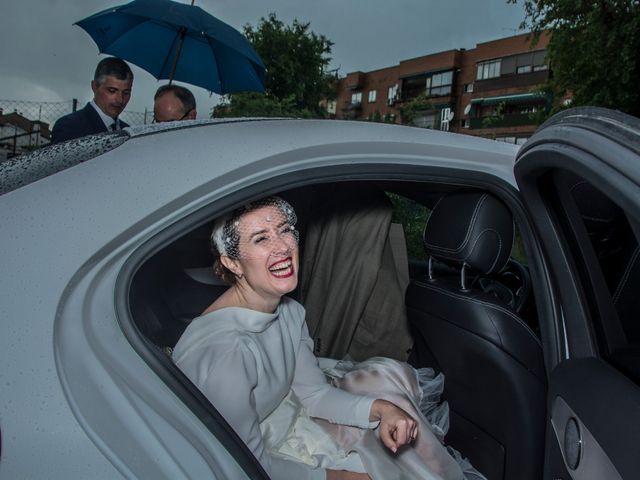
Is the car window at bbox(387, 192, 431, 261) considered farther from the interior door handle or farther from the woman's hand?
the interior door handle

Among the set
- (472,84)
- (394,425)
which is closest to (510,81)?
(472,84)

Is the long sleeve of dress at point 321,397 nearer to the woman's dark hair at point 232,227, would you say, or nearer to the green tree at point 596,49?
the woman's dark hair at point 232,227

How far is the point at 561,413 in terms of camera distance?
1.25m

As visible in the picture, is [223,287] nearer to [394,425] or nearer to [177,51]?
[394,425]

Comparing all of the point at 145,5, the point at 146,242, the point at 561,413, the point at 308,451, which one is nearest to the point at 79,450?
the point at 146,242

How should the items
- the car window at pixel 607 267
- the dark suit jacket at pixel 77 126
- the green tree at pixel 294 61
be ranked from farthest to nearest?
1. the green tree at pixel 294 61
2. the dark suit jacket at pixel 77 126
3. the car window at pixel 607 267

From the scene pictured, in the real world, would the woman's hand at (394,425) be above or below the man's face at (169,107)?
below

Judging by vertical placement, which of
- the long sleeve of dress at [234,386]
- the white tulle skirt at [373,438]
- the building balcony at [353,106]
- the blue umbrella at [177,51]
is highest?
the blue umbrella at [177,51]

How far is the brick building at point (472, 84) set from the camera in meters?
34.4

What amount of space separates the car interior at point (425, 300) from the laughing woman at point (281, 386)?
15cm

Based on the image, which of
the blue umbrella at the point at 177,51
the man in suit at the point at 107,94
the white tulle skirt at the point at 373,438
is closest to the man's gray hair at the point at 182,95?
the man in suit at the point at 107,94

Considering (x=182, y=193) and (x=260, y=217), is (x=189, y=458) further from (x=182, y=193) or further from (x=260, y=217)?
(x=260, y=217)

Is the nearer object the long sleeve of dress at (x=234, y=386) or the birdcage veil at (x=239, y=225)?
the long sleeve of dress at (x=234, y=386)

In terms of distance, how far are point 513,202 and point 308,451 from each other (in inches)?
38.1
